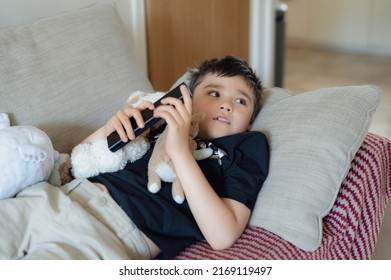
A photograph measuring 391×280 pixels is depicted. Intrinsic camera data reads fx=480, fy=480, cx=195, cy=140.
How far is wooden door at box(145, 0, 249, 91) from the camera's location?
2256mm

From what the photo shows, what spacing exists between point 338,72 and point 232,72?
2718 mm

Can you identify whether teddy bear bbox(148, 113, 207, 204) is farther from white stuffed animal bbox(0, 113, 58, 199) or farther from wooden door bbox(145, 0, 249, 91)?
wooden door bbox(145, 0, 249, 91)

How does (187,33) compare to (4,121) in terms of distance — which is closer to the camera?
(4,121)

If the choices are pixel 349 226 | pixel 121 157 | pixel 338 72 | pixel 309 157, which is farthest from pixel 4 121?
pixel 338 72

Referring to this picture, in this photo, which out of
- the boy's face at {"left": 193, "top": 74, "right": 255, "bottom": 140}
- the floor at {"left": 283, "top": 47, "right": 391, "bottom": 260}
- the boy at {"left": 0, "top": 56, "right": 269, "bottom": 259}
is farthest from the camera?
the floor at {"left": 283, "top": 47, "right": 391, "bottom": 260}

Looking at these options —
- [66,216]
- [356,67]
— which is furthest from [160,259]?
[356,67]

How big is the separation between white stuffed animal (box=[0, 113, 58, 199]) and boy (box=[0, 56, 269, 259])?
6 cm

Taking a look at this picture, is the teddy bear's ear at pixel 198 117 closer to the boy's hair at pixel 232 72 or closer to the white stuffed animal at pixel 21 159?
the boy's hair at pixel 232 72

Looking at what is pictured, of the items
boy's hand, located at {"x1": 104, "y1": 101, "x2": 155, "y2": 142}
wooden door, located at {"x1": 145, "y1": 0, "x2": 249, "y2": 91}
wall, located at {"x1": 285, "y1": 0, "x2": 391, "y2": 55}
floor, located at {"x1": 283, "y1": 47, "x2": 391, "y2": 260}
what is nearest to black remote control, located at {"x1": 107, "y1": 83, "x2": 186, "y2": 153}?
boy's hand, located at {"x1": 104, "y1": 101, "x2": 155, "y2": 142}

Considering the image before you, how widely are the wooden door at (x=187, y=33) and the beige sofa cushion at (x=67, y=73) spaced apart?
27.5 inches

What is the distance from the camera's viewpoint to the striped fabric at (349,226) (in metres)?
1.07

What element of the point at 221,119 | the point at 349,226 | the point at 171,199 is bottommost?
the point at 349,226

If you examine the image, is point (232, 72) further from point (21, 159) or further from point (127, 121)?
point (21, 159)

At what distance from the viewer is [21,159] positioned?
1035 millimetres
